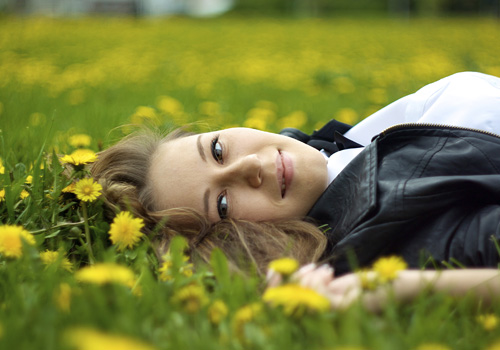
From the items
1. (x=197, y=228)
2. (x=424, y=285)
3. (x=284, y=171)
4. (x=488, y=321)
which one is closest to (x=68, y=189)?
(x=197, y=228)

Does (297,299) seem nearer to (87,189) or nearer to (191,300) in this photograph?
(191,300)

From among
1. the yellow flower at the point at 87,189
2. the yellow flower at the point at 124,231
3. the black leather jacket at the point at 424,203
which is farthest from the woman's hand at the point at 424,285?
the yellow flower at the point at 87,189

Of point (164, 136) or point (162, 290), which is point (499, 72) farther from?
point (162, 290)

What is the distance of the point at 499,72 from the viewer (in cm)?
420

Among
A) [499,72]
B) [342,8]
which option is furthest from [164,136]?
[342,8]

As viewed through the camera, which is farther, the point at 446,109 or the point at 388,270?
the point at 446,109

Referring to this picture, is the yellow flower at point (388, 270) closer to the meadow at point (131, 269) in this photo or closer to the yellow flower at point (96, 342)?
the meadow at point (131, 269)

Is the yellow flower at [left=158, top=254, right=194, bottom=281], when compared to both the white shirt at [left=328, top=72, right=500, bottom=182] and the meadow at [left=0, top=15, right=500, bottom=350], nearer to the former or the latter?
the meadow at [left=0, top=15, right=500, bottom=350]

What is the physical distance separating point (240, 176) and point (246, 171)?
0.10ft

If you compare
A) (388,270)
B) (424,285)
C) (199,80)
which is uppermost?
(388,270)

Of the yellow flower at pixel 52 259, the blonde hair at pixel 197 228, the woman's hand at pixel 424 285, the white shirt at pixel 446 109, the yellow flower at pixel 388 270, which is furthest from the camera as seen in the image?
the white shirt at pixel 446 109

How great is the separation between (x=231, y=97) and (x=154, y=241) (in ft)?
8.77

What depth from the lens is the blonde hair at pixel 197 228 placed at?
1.62 m

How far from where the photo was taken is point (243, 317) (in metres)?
1.06
